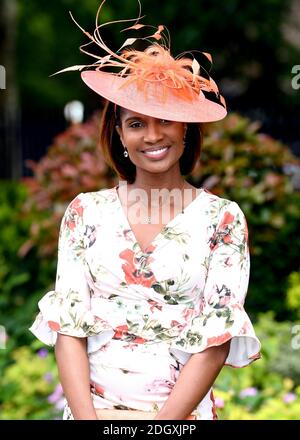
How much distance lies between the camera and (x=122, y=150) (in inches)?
123

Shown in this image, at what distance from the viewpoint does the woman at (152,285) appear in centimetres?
276

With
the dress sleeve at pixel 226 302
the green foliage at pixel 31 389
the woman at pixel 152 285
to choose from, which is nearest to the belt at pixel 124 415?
the woman at pixel 152 285

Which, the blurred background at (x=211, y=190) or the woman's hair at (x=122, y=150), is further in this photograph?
the blurred background at (x=211, y=190)

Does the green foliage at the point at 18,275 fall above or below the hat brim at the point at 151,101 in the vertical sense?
below

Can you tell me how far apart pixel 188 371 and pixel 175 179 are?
1.94ft

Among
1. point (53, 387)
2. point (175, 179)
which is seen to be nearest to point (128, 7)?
point (53, 387)

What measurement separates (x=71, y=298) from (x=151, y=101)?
594 mm

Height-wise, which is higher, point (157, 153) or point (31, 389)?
point (157, 153)

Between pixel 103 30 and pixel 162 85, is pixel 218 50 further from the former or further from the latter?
pixel 162 85

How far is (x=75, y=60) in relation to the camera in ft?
74.6

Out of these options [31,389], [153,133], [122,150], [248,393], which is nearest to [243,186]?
[31,389]

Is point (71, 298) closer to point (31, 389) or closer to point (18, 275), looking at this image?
point (31, 389)

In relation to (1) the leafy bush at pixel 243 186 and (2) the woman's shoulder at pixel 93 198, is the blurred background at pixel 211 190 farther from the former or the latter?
(2) the woman's shoulder at pixel 93 198

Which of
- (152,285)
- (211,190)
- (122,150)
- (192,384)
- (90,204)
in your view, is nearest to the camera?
(192,384)
